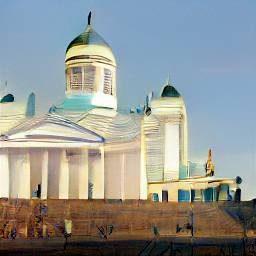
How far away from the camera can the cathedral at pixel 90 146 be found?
60.8 ft

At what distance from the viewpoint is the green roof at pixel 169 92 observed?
70.2ft

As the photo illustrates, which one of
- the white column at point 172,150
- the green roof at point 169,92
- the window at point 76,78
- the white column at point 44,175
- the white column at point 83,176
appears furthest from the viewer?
the green roof at point 169,92

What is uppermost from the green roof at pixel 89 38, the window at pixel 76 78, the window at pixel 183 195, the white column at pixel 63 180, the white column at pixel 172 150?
the green roof at pixel 89 38

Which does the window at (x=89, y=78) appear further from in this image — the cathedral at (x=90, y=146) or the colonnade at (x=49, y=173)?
the colonnade at (x=49, y=173)

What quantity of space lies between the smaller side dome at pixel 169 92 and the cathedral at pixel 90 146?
53cm

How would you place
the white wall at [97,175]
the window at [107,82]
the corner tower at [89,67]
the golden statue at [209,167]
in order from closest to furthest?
1. the white wall at [97,175]
2. the golden statue at [209,167]
3. the corner tower at [89,67]
4. the window at [107,82]

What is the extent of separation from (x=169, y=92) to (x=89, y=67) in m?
2.30

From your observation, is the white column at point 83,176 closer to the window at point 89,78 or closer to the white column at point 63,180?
the white column at point 63,180

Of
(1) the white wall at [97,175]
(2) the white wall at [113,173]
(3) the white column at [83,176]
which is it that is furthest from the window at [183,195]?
(3) the white column at [83,176]

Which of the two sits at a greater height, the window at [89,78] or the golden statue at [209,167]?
the window at [89,78]

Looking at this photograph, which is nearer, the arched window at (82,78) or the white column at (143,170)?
the white column at (143,170)

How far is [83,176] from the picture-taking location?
18.7 m

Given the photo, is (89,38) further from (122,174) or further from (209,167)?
(209,167)

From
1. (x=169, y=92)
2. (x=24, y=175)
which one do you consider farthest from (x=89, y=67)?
(x=24, y=175)
